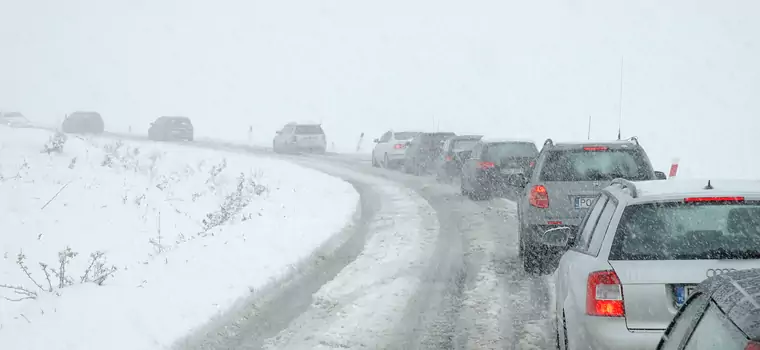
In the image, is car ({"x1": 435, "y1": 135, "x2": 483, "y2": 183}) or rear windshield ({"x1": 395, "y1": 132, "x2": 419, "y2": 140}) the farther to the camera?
rear windshield ({"x1": 395, "y1": 132, "x2": 419, "y2": 140})

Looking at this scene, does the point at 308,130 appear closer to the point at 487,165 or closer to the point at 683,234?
the point at 487,165

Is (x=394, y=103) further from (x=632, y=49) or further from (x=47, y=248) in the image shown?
(x=47, y=248)

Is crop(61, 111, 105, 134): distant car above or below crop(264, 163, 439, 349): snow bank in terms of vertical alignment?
above

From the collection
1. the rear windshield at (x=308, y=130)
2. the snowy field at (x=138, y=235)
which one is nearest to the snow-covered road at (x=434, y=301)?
the snowy field at (x=138, y=235)

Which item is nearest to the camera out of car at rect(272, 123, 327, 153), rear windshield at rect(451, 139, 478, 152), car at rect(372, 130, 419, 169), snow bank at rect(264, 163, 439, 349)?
snow bank at rect(264, 163, 439, 349)

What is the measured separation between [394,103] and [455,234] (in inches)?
3140

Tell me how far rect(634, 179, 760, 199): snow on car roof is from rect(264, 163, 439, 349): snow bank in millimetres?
2682

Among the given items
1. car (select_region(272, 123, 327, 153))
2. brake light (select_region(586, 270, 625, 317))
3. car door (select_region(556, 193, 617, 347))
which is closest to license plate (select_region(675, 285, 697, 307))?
brake light (select_region(586, 270, 625, 317))

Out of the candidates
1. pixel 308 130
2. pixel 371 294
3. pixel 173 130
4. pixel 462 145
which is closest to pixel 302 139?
pixel 308 130

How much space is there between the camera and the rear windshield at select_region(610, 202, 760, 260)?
184 inches

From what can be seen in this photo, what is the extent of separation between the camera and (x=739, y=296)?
2.60 m

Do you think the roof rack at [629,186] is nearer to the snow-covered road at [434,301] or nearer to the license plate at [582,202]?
the snow-covered road at [434,301]

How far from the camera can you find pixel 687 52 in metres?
106

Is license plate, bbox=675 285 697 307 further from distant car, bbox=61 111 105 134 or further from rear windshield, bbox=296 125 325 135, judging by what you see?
distant car, bbox=61 111 105 134
